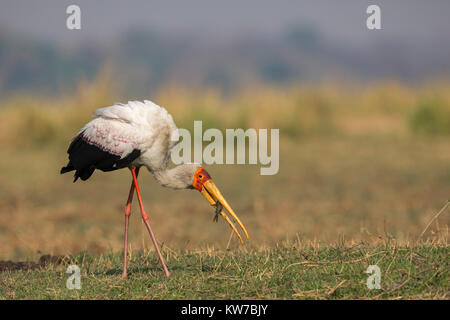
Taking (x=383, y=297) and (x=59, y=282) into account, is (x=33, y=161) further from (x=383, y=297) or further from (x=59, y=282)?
(x=383, y=297)

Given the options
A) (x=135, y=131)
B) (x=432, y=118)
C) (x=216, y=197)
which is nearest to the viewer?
(x=135, y=131)

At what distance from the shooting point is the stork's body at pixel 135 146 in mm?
5539

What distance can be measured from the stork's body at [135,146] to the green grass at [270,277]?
1.25 feet

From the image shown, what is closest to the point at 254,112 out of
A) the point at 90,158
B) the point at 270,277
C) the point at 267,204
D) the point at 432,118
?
the point at 432,118

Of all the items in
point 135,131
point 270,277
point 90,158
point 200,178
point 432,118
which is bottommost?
point 270,277

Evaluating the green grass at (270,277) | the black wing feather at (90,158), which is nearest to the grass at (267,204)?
the green grass at (270,277)

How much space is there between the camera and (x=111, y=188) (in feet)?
43.7

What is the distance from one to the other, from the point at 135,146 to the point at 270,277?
148 cm

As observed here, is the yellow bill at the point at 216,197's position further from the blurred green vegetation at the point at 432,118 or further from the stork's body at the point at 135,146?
the blurred green vegetation at the point at 432,118

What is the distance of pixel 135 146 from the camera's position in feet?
18.2

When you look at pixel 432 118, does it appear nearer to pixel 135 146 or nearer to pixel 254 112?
pixel 254 112

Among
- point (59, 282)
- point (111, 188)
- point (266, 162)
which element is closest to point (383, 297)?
point (59, 282)

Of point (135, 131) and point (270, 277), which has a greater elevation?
point (135, 131)

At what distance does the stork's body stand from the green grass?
0.38m
